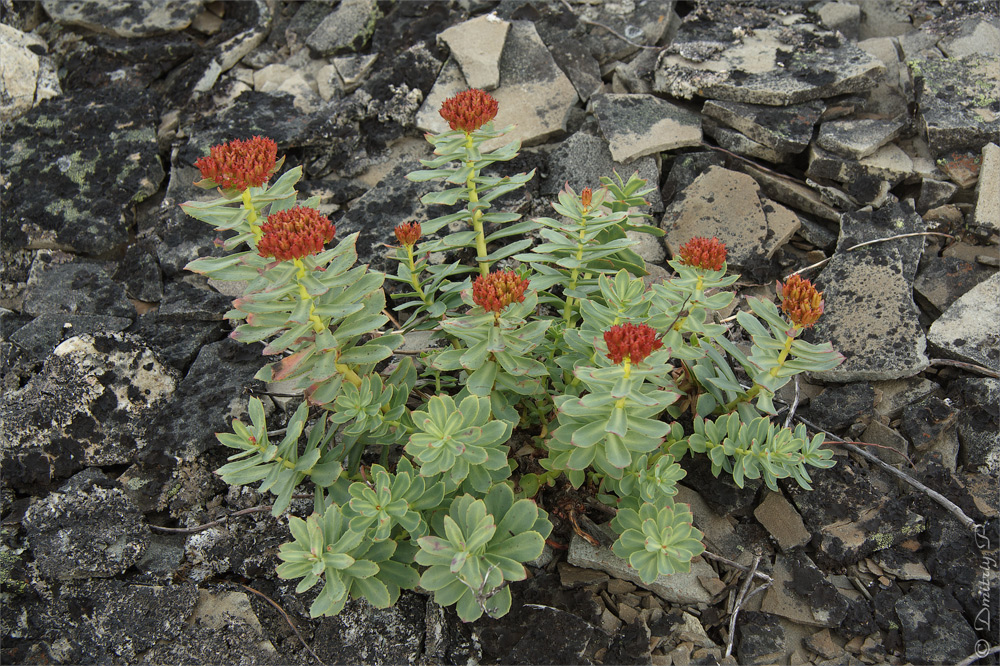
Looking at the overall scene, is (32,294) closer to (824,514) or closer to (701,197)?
(701,197)

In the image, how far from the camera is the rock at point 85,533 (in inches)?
115

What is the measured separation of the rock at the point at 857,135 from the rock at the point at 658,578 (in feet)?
7.65

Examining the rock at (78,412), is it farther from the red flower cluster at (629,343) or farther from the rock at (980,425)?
the rock at (980,425)

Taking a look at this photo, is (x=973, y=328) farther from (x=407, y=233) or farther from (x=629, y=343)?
(x=407, y=233)

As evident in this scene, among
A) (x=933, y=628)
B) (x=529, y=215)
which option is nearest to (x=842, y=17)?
(x=529, y=215)

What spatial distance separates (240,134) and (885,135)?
3.63m

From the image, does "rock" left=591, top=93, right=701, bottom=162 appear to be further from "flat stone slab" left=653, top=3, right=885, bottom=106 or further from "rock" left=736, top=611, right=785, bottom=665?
"rock" left=736, top=611, right=785, bottom=665

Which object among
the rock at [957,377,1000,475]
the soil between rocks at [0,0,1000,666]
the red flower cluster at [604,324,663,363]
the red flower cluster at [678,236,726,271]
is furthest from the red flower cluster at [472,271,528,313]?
the rock at [957,377,1000,475]

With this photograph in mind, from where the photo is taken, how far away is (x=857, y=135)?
12.7 ft

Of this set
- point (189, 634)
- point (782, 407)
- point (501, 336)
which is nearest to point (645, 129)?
point (782, 407)

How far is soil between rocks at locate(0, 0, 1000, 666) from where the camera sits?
282 centimetres

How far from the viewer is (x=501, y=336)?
2521 mm

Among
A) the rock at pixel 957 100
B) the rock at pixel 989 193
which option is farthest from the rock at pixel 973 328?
the rock at pixel 957 100

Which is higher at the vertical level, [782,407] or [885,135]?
[885,135]
